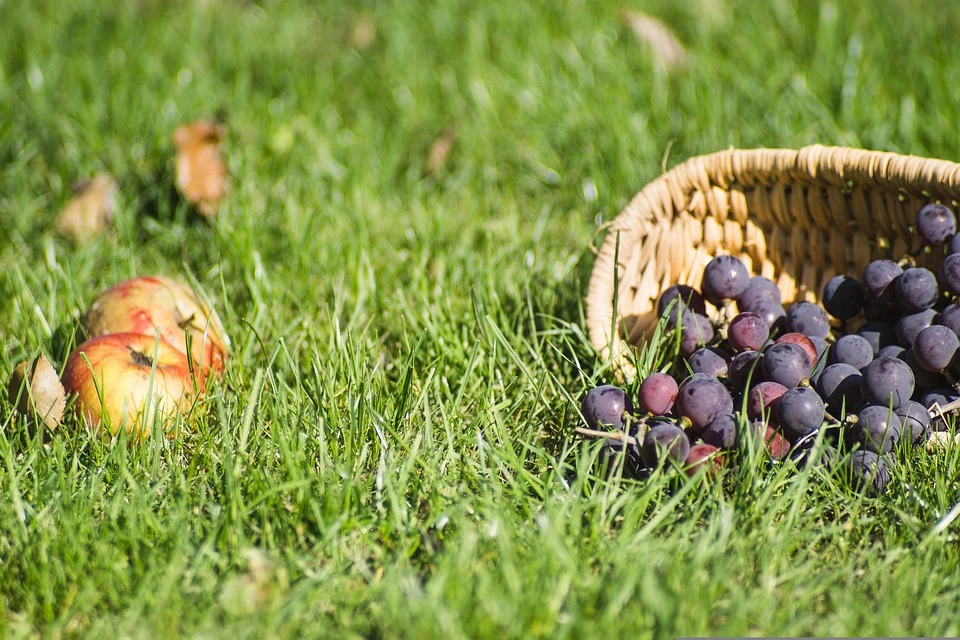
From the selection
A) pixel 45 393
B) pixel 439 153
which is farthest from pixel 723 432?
pixel 439 153

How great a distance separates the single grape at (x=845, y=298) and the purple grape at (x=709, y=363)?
283mm

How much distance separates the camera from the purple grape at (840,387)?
161cm

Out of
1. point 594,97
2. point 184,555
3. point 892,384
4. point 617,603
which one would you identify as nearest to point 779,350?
point 892,384

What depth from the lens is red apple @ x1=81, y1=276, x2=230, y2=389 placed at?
1.88 m

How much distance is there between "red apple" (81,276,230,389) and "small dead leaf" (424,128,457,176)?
3.15ft

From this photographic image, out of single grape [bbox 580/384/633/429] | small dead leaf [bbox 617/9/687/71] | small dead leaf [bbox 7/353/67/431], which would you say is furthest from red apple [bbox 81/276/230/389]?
small dead leaf [bbox 617/9/687/71]

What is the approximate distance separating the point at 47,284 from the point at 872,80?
2325mm

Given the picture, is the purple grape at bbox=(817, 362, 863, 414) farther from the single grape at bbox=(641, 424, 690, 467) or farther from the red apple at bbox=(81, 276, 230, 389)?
the red apple at bbox=(81, 276, 230, 389)

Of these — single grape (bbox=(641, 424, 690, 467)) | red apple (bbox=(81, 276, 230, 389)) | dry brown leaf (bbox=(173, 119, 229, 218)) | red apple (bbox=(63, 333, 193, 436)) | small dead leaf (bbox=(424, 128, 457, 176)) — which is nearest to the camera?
single grape (bbox=(641, 424, 690, 467))

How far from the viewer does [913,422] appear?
1.52 meters

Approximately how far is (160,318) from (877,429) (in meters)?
1.36

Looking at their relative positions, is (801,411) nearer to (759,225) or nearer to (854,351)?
(854,351)

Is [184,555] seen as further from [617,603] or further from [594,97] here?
[594,97]

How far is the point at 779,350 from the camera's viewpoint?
5.24 ft
